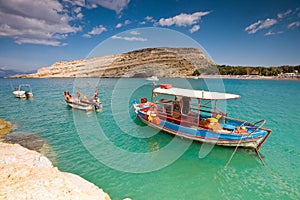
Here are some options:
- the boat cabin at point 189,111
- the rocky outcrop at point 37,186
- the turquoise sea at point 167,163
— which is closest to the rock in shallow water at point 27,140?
the turquoise sea at point 167,163

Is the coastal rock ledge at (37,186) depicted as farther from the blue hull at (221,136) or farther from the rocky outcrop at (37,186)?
the blue hull at (221,136)

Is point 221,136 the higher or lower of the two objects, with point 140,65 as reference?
lower

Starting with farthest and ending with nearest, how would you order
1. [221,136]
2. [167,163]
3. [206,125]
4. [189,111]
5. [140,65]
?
[140,65] → [189,111] → [206,125] → [221,136] → [167,163]

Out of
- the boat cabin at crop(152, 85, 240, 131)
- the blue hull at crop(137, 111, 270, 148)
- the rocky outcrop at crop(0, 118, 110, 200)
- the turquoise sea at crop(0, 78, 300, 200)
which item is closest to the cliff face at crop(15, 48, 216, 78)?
the turquoise sea at crop(0, 78, 300, 200)

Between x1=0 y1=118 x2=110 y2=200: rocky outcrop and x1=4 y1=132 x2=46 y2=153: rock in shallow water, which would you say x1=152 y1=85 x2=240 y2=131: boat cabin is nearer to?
x1=0 y1=118 x2=110 y2=200: rocky outcrop

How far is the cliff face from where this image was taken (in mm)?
40781

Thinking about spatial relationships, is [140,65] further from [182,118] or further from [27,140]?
[27,140]

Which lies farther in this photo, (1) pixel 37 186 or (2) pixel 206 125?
(2) pixel 206 125

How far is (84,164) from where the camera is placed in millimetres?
10258

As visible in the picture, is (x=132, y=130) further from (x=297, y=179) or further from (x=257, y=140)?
(x=297, y=179)

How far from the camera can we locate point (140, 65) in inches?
2349

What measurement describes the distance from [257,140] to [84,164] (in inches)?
443

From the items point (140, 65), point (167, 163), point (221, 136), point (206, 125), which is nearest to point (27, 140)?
point (167, 163)

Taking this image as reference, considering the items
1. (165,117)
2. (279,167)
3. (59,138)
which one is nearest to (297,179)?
(279,167)
